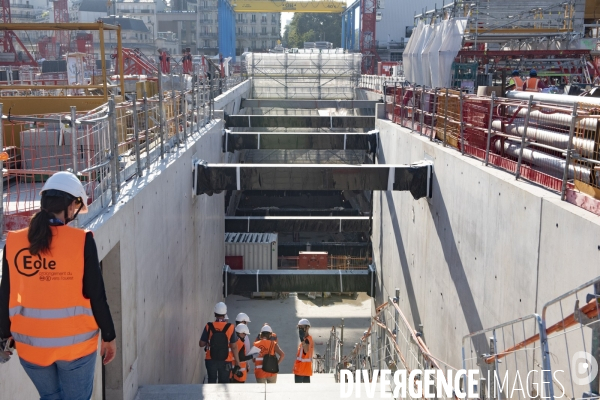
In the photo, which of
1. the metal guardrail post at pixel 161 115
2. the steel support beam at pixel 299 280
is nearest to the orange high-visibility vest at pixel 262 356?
the metal guardrail post at pixel 161 115

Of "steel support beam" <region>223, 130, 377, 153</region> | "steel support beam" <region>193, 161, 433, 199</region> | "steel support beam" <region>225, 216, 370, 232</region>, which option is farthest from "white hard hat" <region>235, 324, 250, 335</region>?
"steel support beam" <region>225, 216, 370, 232</region>

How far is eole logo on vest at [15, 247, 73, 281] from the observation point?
3.86m

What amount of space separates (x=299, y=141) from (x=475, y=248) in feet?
28.4

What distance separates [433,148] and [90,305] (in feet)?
28.2

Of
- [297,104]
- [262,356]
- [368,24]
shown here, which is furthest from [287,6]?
[262,356]

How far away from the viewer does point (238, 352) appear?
1016cm

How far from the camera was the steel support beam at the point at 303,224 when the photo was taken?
20609mm

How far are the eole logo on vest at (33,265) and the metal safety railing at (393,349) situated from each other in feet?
11.2

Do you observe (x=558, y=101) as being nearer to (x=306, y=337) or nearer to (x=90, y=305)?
(x=306, y=337)

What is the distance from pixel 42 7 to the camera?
123875 millimetres

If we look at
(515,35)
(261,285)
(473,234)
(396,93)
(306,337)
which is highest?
(515,35)

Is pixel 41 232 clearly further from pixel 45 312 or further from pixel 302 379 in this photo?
pixel 302 379

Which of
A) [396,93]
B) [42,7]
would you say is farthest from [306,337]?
[42,7]

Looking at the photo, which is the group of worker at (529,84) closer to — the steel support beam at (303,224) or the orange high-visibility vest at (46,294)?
the steel support beam at (303,224)
